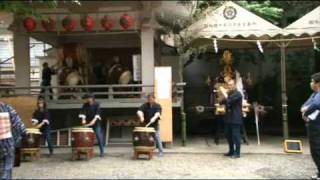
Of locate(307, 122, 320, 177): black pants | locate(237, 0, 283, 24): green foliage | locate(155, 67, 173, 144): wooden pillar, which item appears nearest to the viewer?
locate(307, 122, 320, 177): black pants

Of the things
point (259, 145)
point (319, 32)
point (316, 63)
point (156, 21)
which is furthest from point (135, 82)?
point (316, 63)

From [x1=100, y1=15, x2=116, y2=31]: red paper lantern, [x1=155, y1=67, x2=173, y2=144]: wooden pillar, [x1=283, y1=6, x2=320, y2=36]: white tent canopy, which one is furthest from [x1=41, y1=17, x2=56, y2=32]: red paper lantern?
[x1=283, y1=6, x2=320, y2=36]: white tent canopy

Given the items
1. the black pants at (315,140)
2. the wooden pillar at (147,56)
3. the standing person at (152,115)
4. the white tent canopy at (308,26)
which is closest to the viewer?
the black pants at (315,140)

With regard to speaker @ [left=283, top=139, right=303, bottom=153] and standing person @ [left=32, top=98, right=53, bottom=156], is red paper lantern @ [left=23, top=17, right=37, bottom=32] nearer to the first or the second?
standing person @ [left=32, top=98, right=53, bottom=156]

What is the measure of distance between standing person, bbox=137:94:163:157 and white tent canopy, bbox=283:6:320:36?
4167 mm

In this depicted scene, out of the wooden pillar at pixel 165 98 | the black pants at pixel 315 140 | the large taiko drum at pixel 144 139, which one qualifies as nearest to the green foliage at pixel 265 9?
the wooden pillar at pixel 165 98

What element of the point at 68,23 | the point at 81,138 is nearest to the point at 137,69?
the point at 68,23

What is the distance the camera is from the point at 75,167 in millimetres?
13086

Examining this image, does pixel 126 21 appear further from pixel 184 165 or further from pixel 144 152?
pixel 184 165

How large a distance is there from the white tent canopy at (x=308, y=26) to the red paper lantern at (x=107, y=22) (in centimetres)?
514

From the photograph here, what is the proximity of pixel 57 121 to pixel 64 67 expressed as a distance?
2.19 m

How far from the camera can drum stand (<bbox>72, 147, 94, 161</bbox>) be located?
14.0 m

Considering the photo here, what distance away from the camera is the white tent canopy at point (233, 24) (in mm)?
15383

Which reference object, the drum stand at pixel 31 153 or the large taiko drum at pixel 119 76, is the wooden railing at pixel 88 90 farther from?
the drum stand at pixel 31 153
